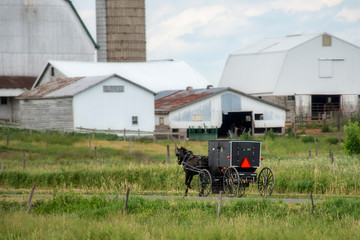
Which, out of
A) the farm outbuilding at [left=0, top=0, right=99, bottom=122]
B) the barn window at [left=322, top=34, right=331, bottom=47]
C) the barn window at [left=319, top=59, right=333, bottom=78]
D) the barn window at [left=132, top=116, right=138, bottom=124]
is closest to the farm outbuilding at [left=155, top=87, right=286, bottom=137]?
the barn window at [left=132, top=116, right=138, bottom=124]

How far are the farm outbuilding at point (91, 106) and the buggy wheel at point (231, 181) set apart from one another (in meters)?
27.8

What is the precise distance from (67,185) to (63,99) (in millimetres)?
23299

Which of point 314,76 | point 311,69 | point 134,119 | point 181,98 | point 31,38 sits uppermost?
point 31,38

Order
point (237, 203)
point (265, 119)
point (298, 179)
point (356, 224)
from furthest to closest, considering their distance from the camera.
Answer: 1. point (265, 119)
2. point (298, 179)
3. point (237, 203)
4. point (356, 224)

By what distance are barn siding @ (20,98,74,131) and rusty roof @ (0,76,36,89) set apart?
19.5 feet

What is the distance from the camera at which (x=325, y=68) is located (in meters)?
59.7

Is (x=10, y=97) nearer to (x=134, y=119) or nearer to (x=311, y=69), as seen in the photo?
(x=134, y=119)

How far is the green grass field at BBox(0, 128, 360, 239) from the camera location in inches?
605

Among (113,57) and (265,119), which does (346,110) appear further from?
(113,57)

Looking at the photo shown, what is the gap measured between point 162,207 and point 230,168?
9.40 ft

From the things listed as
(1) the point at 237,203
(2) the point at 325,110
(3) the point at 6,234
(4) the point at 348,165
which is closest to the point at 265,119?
(2) the point at 325,110

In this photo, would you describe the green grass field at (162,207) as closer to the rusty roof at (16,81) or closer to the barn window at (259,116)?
the barn window at (259,116)

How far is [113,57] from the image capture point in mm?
73438

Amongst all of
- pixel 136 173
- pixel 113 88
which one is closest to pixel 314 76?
pixel 113 88
